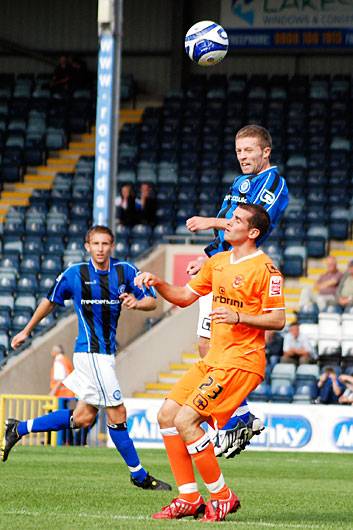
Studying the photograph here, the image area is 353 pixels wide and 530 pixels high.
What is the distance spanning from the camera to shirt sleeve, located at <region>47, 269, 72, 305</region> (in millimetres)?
10320

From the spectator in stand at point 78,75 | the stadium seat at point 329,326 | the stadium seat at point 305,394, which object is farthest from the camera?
the spectator in stand at point 78,75

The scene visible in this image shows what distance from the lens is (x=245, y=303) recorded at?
7.48 meters

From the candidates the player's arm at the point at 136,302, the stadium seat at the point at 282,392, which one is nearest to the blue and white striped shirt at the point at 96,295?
the player's arm at the point at 136,302

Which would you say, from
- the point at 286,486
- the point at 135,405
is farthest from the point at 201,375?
the point at 135,405

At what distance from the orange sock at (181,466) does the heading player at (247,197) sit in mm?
795

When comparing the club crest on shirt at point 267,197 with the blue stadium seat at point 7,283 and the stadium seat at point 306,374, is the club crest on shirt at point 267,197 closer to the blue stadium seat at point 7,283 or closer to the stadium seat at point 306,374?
the stadium seat at point 306,374

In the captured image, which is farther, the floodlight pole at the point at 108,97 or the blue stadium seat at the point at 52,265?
the blue stadium seat at the point at 52,265

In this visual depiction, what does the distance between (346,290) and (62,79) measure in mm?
11847

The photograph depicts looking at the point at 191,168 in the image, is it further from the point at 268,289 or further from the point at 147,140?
the point at 268,289

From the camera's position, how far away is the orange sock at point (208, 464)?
24.2 feet

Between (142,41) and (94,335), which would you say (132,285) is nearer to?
(94,335)

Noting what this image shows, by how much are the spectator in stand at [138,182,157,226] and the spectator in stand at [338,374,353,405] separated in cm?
671

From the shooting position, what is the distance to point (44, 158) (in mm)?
28188

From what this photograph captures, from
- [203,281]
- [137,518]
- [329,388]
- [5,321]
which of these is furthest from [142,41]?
[137,518]
